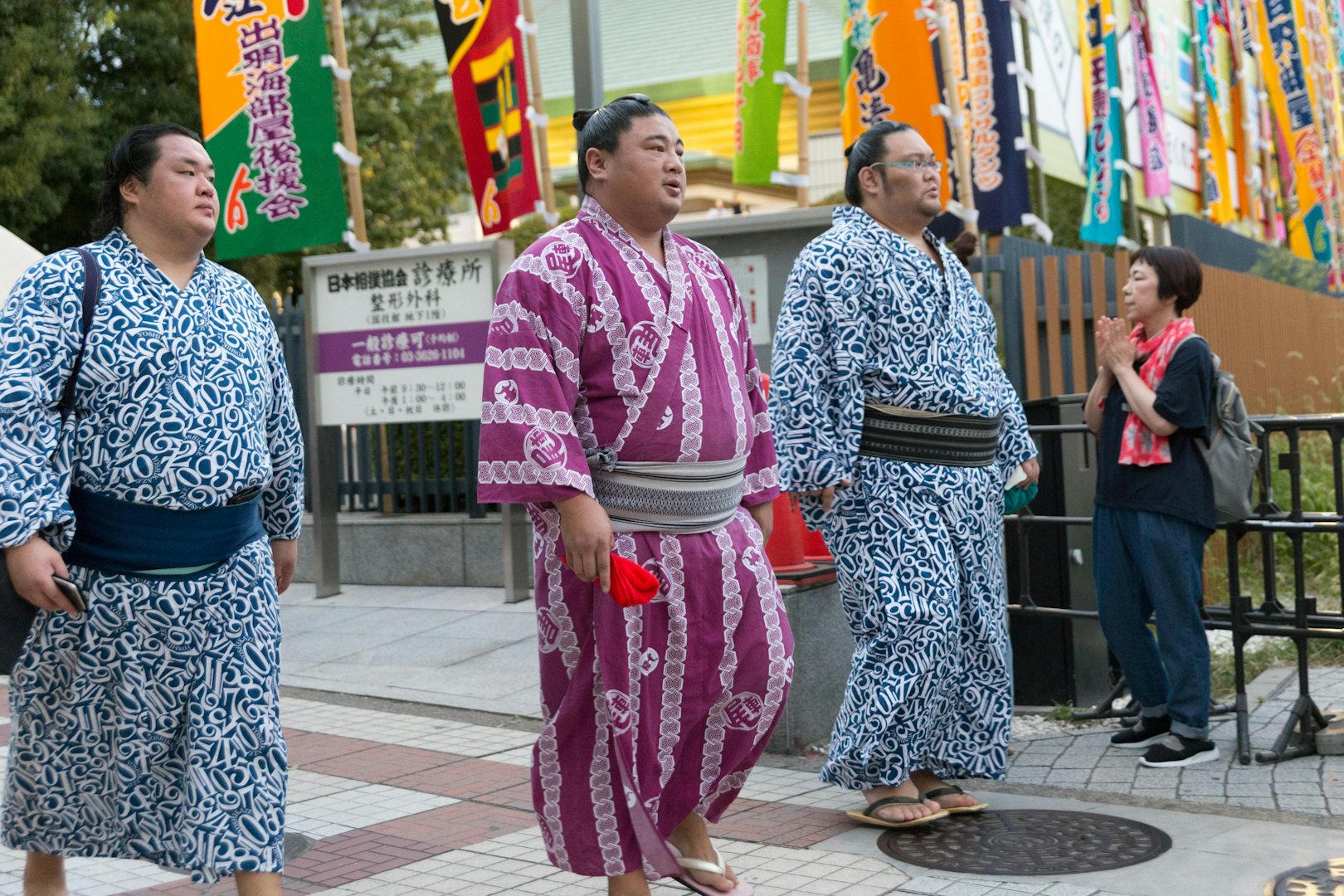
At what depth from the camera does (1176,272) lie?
4988 millimetres

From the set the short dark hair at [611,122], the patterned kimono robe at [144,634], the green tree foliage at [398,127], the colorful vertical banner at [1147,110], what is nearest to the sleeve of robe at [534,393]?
the short dark hair at [611,122]

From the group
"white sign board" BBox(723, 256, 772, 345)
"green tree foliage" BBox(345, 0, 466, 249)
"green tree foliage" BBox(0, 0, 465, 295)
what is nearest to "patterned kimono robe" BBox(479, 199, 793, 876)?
"white sign board" BBox(723, 256, 772, 345)

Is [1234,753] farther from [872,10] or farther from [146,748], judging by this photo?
[872,10]

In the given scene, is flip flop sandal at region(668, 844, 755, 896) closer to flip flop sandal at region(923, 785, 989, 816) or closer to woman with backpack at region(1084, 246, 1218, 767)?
flip flop sandal at region(923, 785, 989, 816)

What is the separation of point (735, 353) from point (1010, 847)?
1.60 metres

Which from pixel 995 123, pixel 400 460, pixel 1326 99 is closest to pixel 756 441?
pixel 400 460

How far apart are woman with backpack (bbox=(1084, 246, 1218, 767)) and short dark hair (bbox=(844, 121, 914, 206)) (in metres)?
1.19

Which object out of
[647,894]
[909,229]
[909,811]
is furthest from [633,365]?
[909,811]

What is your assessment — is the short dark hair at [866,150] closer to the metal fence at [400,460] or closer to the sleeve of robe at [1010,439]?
the sleeve of robe at [1010,439]

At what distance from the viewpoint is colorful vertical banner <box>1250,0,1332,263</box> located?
18297mm

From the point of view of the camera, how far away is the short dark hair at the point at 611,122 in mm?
3289

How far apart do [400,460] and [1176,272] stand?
6.21 metres

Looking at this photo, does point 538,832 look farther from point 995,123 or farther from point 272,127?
point 995,123

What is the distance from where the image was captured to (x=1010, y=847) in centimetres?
395
